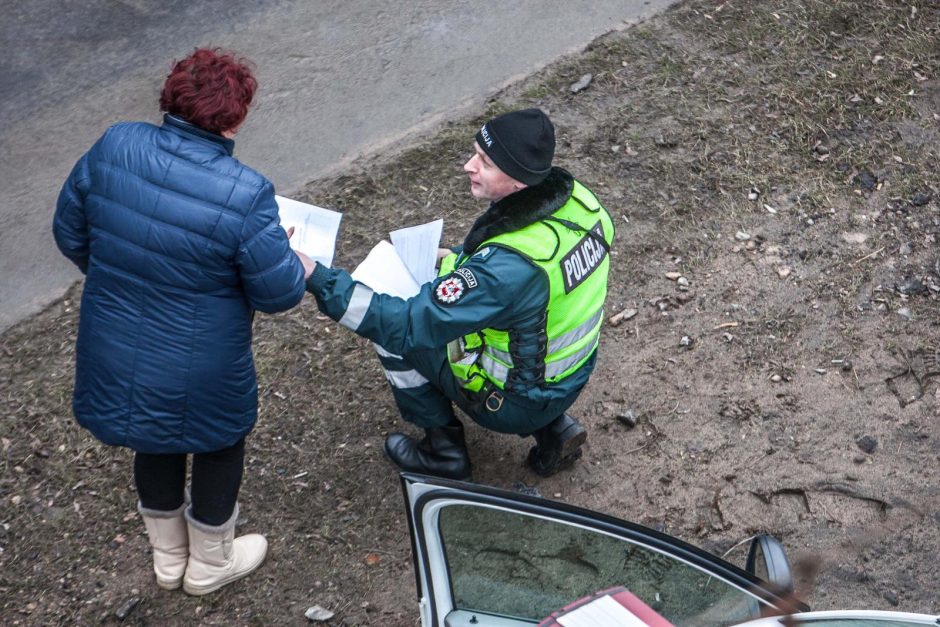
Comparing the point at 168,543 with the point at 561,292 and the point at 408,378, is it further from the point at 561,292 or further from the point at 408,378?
the point at 561,292

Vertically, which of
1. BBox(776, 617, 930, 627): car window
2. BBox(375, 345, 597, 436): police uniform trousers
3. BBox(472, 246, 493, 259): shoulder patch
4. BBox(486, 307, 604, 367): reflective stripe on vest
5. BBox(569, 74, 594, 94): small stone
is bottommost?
BBox(569, 74, 594, 94): small stone

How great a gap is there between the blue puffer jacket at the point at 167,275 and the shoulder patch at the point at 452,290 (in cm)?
44

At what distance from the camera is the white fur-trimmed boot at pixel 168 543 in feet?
11.6

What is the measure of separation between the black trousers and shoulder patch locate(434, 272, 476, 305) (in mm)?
853

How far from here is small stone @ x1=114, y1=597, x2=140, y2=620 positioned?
3.68 m

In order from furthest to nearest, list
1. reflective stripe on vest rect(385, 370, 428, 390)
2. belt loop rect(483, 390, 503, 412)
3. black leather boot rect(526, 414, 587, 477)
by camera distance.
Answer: black leather boot rect(526, 414, 587, 477), reflective stripe on vest rect(385, 370, 428, 390), belt loop rect(483, 390, 503, 412)

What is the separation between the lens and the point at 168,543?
11.8ft

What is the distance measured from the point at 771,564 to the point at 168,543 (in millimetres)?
2060

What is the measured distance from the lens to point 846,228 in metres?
5.34

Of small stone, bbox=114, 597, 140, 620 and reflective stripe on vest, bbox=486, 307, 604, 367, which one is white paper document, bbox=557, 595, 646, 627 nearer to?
reflective stripe on vest, bbox=486, 307, 604, 367

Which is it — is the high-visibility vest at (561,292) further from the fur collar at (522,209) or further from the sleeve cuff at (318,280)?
the sleeve cuff at (318,280)

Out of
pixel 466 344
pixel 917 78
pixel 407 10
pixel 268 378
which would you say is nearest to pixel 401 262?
pixel 466 344

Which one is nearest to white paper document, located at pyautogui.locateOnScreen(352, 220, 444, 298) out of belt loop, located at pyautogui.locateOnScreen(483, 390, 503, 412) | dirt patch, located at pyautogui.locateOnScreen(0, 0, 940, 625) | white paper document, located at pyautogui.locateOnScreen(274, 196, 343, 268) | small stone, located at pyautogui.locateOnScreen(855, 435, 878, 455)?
white paper document, located at pyautogui.locateOnScreen(274, 196, 343, 268)

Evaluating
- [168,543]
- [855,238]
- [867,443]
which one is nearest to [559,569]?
[168,543]
